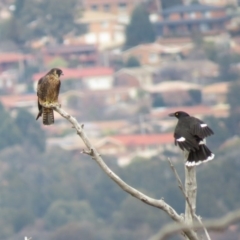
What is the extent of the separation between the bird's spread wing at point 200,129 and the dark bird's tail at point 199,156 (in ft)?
0.13

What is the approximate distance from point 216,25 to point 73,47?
10.9 m

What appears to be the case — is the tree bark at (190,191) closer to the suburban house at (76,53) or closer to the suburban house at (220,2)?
the suburban house at (76,53)

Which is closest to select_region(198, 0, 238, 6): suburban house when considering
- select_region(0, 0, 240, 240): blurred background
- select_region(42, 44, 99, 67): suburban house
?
select_region(0, 0, 240, 240): blurred background

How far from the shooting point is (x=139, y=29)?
77.1 m

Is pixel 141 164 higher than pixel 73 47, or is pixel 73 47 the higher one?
pixel 141 164

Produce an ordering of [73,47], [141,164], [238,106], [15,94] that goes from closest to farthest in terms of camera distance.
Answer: [141,164] < [238,106] < [15,94] < [73,47]

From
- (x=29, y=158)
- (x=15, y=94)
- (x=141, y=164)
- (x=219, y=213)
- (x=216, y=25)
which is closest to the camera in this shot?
(x=219, y=213)

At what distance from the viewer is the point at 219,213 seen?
129ft

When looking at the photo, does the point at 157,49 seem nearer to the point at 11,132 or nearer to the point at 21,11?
the point at 21,11

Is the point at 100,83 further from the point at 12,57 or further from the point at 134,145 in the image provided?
the point at 134,145

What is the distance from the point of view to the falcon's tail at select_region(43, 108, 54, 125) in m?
6.13

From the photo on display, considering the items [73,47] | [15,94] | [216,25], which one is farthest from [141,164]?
[216,25]

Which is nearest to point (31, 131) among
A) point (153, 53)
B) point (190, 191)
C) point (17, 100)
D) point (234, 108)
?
point (234, 108)

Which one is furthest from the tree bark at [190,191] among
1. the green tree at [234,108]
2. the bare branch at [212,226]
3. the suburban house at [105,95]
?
the suburban house at [105,95]
